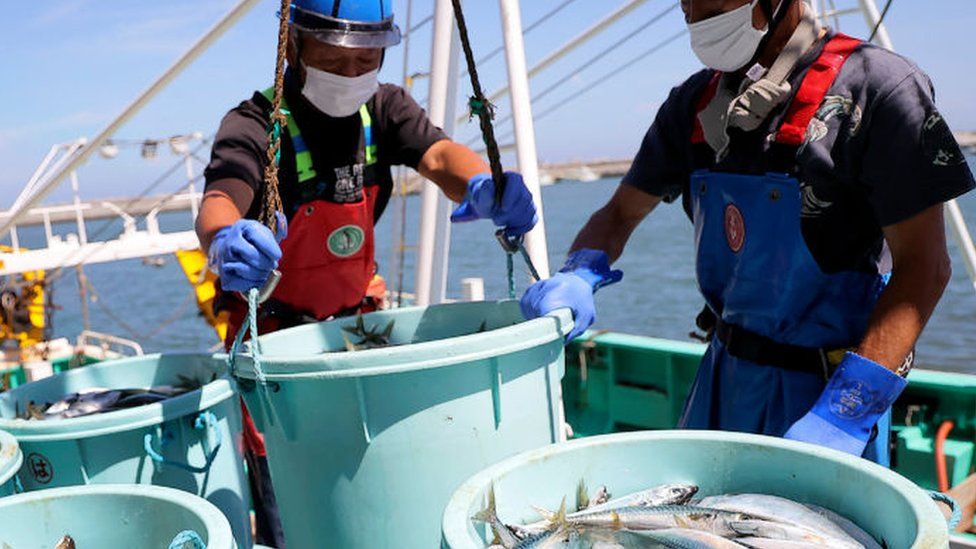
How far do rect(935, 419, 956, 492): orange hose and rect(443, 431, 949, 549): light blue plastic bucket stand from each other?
2.84 m

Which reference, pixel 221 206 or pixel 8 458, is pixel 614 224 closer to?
pixel 221 206

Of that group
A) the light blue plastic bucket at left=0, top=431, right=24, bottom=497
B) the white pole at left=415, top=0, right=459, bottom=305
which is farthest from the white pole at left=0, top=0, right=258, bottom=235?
the light blue plastic bucket at left=0, top=431, right=24, bottom=497

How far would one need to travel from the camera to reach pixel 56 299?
1469 inches

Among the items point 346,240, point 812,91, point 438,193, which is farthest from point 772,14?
point 438,193

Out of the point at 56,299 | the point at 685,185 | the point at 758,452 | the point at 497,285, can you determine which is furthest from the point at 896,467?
the point at 56,299

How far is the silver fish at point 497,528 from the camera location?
1.47 m

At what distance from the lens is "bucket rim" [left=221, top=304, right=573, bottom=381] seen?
187cm

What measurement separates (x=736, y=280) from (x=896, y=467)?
2439mm

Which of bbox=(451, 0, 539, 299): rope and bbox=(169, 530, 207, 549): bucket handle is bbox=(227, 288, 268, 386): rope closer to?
bbox=(169, 530, 207, 549): bucket handle

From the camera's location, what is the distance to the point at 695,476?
1.68 metres

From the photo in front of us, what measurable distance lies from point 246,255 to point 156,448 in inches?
29.7

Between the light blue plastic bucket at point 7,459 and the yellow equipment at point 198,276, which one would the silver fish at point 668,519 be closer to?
the light blue plastic bucket at point 7,459

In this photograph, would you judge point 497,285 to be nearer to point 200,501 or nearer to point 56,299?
point 200,501

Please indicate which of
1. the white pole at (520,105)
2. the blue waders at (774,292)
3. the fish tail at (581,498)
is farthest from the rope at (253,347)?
the white pole at (520,105)
